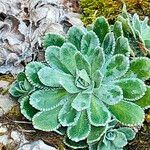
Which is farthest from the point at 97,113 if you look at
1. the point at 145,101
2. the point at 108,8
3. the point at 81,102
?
the point at 108,8

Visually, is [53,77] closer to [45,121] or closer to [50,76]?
[50,76]

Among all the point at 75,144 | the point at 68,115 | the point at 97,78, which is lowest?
the point at 75,144

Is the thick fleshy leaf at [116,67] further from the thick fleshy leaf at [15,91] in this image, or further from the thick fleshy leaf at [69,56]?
the thick fleshy leaf at [15,91]

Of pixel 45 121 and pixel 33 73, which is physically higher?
pixel 33 73

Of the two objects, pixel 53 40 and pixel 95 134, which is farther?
pixel 53 40

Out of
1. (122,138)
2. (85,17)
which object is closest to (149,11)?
(85,17)

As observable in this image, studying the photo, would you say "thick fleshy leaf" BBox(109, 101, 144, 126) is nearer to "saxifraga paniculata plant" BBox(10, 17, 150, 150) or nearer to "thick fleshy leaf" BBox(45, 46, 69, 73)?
"saxifraga paniculata plant" BBox(10, 17, 150, 150)

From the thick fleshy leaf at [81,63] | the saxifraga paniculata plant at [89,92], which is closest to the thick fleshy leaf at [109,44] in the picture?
the saxifraga paniculata plant at [89,92]
